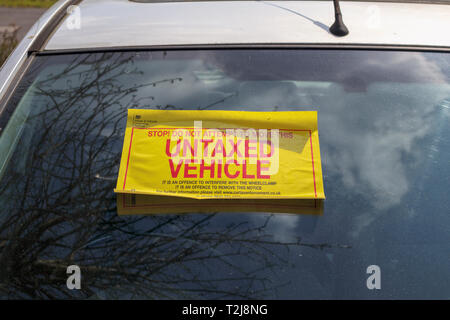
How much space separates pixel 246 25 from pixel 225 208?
0.71 metres

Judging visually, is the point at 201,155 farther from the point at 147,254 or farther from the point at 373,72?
the point at 373,72

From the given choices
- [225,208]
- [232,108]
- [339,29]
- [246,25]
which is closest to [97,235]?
[225,208]

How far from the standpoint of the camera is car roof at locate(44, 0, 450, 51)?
1.66 m

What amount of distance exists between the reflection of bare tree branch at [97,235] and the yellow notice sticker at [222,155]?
0.22ft

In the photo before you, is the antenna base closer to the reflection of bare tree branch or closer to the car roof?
the car roof

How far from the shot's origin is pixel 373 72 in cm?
160

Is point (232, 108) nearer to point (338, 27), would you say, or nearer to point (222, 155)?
point (222, 155)

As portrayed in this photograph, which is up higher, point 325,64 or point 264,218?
point 325,64

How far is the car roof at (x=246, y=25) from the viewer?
1.66 metres

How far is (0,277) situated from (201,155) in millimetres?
612

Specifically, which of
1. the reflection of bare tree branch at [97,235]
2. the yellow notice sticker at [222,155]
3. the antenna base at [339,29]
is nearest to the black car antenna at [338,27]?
the antenna base at [339,29]

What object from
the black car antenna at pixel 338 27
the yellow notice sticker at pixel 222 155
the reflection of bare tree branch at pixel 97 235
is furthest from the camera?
the black car antenna at pixel 338 27

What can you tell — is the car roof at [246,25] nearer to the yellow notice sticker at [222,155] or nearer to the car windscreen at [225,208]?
the car windscreen at [225,208]
